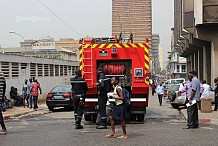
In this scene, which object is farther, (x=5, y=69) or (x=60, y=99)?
(x=5, y=69)

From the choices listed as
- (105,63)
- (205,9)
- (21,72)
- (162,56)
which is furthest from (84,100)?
(162,56)

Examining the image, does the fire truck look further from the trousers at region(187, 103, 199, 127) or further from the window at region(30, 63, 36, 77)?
the window at region(30, 63, 36, 77)

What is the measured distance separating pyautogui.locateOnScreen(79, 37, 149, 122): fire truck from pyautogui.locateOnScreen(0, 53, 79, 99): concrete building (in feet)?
36.1

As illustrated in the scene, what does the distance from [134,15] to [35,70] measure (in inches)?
1263

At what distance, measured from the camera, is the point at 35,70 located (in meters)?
29.0

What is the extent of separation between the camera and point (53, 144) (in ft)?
30.1

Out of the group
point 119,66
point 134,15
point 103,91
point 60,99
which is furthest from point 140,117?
point 134,15

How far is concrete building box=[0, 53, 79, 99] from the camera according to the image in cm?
2375

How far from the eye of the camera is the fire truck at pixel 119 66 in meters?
12.8

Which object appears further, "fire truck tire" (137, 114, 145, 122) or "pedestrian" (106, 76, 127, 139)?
"fire truck tire" (137, 114, 145, 122)

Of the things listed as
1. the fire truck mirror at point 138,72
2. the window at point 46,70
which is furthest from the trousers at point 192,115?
the window at point 46,70

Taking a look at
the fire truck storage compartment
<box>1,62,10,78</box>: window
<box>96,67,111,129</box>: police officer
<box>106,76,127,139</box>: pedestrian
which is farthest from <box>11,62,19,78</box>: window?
<box>106,76,127,139</box>: pedestrian

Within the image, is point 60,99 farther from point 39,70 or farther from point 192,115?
point 39,70

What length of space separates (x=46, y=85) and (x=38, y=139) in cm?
2141
